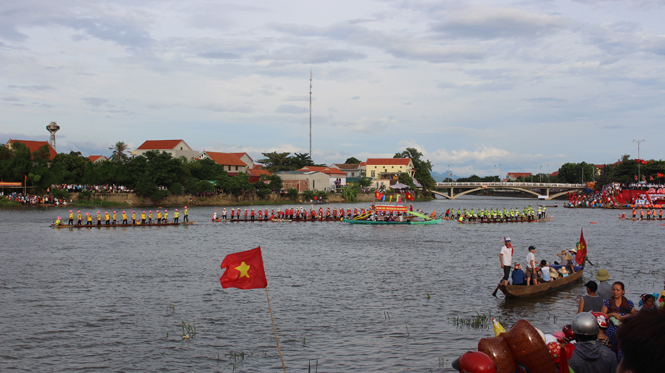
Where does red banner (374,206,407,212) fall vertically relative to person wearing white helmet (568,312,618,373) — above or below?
above

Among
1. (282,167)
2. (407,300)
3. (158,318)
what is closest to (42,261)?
(158,318)

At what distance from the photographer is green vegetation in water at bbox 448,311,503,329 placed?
17.5 metres

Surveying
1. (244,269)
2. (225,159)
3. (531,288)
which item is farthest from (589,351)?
(225,159)

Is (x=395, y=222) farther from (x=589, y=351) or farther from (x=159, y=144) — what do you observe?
(x=159, y=144)

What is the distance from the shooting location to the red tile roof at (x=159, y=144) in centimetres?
11088

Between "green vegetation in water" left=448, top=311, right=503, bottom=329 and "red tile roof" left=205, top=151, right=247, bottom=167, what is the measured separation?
103 m

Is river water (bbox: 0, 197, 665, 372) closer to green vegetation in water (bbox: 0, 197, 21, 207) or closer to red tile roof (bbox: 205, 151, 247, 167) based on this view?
green vegetation in water (bbox: 0, 197, 21, 207)

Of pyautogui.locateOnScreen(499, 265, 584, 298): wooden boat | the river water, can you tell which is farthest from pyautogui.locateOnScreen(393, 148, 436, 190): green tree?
pyautogui.locateOnScreen(499, 265, 584, 298): wooden boat

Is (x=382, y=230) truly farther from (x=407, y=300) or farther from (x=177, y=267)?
(x=407, y=300)

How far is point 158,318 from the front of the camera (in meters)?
18.6

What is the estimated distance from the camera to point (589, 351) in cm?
713

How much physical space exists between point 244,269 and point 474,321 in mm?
9299

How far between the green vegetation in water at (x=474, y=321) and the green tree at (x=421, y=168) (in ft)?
438

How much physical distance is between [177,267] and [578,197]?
107 meters
